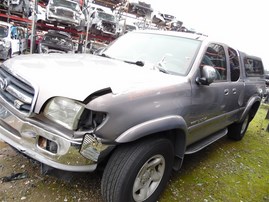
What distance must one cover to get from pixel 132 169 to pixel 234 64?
2.78m

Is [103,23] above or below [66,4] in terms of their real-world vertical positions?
below

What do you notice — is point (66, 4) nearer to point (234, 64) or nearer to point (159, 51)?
point (234, 64)

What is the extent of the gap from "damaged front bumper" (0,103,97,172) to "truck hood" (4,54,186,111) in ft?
0.72

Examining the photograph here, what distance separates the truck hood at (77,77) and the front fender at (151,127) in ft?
1.01

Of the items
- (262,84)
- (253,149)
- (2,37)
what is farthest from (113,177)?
(2,37)

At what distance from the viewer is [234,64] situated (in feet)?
13.0

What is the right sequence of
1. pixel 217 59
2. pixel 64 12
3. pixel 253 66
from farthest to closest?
pixel 64 12, pixel 253 66, pixel 217 59

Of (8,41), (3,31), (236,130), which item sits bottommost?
(8,41)

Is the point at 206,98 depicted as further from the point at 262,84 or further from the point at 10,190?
the point at 262,84

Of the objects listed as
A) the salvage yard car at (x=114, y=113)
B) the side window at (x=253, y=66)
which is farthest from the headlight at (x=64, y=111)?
the side window at (x=253, y=66)

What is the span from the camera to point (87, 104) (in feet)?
5.96

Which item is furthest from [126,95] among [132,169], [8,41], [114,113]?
[8,41]

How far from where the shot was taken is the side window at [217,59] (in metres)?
3.05

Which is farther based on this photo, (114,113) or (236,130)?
(236,130)
